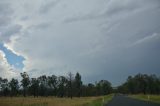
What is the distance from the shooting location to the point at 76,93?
163 metres

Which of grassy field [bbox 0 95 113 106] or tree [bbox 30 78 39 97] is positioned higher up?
tree [bbox 30 78 39 97]

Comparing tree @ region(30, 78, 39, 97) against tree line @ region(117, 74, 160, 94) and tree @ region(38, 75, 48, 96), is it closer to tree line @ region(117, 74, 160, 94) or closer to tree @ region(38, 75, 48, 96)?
tree @ region(38, 75, 48, 96)

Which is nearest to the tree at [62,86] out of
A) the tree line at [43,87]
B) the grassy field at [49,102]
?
the tree line at [43,87]

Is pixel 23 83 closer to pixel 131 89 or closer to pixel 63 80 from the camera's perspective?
pixel 63 80

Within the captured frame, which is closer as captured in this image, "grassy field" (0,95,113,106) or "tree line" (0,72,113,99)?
"grassy field" (0,95,113,106)

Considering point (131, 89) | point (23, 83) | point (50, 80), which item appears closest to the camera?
point (23, 83)

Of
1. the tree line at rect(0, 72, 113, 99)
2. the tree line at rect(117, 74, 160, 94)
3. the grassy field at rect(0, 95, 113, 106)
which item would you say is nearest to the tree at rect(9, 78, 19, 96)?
the tree line at rect(0, 72, 113, 99)

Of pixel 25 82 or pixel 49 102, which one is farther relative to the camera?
pixel 25 82

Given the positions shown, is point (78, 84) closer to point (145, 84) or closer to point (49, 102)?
point (145, 84)

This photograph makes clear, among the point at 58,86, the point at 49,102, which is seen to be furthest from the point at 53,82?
the point at 49,102

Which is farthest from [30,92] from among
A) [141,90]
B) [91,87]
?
[141,90]

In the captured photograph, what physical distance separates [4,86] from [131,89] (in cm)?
7857

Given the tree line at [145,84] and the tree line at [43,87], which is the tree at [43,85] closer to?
the tree line at [43,87]

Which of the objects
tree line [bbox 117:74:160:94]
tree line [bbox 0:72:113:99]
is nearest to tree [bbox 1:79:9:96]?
tree line [bbox 0:72:113:99]
